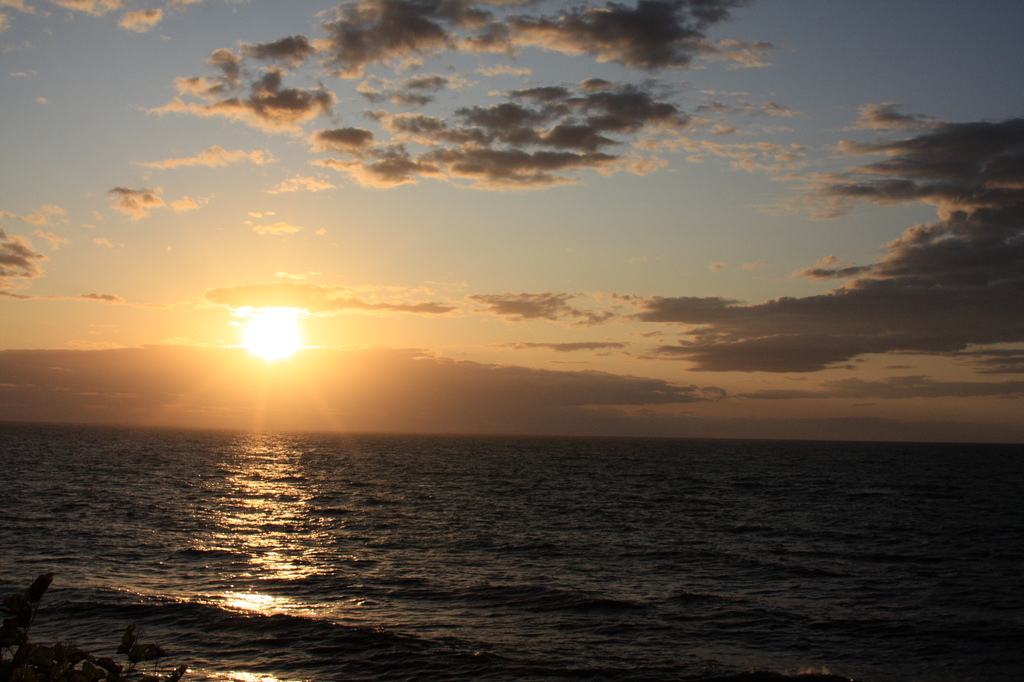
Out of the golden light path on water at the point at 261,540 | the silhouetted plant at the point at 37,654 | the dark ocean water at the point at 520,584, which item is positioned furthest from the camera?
the golden light path on water at the point at 261,540

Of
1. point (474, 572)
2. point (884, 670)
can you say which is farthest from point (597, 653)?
point (474, 572)

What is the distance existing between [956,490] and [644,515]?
50140 mm

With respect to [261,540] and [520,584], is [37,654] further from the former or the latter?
[261,540]

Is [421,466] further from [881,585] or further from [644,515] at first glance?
[881,585]

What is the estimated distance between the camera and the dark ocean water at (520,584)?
21281 mm

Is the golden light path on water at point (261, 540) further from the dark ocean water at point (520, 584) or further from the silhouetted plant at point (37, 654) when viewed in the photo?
the silhouetted plant at point (37, 654)

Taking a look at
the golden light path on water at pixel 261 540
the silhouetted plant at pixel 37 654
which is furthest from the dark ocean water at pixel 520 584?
the silhouetted plant at pixel 37 654

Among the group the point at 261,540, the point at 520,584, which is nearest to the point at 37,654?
the point at 520,584

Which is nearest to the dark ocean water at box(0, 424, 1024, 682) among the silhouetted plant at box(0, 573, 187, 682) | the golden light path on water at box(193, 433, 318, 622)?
the golden light path on water at box(193, 433, 318, 622)

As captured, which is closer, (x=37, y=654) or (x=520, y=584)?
(x=37, y=654)

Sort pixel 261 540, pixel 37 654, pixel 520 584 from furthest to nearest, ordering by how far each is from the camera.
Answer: pixel 261 540
pixel 520 584
pixel 37 654

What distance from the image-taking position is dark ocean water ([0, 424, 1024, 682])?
69.8ft

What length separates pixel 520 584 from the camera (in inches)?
1154

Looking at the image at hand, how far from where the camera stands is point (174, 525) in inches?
1695
